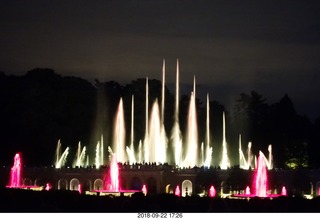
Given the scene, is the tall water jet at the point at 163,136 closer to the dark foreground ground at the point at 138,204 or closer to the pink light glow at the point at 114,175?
the pink light glow at the point at 114,175

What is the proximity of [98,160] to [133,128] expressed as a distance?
492 centimetres

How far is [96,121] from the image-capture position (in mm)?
83375

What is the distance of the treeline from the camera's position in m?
78.5

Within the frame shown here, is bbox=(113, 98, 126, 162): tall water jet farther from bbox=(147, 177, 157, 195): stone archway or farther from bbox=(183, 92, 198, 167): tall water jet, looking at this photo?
bbox=(147, 177, 157, 195): stone archway

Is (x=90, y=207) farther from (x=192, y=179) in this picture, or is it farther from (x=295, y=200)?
(x=192, y=179)

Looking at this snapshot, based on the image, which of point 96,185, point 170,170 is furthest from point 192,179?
point 96,185

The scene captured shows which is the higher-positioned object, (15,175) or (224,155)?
(224,155)

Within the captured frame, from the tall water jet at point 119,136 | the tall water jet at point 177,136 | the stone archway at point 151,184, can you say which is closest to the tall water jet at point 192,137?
the tall water jet at point 177,136

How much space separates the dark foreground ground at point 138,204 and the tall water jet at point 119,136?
38.5 metres

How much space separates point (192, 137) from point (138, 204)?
4337cm

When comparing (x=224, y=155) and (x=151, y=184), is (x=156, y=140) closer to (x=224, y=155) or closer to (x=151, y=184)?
(x=224, y=155)

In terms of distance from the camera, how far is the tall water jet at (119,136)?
267ft

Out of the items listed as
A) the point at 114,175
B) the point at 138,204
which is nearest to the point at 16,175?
the point at 114,175

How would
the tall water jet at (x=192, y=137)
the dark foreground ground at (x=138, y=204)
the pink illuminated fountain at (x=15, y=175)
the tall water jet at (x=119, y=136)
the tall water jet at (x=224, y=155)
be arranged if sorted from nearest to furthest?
1. the dark foreground ground at (x=138, y=204)
2. the pink illuminated fountain at (x=15, y=175)
3. the tall water jet at (x=192, y=137)
4. the tall water jet at (x=119, y=136)
5. the tall water jet at (x=224, y=155)
